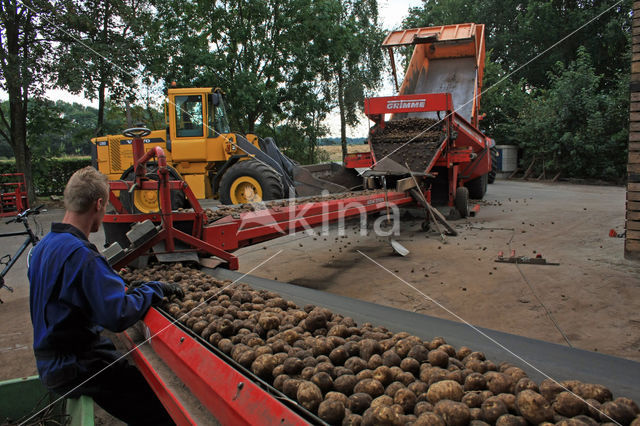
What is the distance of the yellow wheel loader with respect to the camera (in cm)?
868

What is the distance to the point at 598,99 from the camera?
17031 mm

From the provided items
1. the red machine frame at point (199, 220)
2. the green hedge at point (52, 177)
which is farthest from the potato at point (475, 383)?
the green hedge at point (52, 177)

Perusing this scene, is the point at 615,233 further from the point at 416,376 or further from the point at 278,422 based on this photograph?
the point at 278,422

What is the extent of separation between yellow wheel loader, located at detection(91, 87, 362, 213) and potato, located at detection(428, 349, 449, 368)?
6850mm

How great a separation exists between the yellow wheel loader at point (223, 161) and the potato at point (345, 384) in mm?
6958

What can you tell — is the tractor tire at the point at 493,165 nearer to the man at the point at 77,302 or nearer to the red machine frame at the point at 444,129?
the red machine frame at the point at 444,129

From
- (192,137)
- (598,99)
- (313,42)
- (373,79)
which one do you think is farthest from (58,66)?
(598,99)

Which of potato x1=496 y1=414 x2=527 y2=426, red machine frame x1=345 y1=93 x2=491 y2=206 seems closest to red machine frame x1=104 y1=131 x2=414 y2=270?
potato x1=496 y1=414 x2=527 y2=426


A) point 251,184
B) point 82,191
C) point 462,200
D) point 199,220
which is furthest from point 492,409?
point 251,184

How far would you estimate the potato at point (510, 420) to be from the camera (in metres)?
1.27

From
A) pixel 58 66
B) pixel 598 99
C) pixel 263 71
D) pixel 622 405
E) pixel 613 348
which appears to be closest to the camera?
pixel 622 405

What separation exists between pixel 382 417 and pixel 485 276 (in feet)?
13.0

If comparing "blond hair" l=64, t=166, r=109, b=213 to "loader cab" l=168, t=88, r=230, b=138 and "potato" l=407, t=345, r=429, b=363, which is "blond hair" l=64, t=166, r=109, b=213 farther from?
"loader cab" l=168, t=88, r=230, b=138

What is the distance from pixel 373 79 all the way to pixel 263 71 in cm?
622
